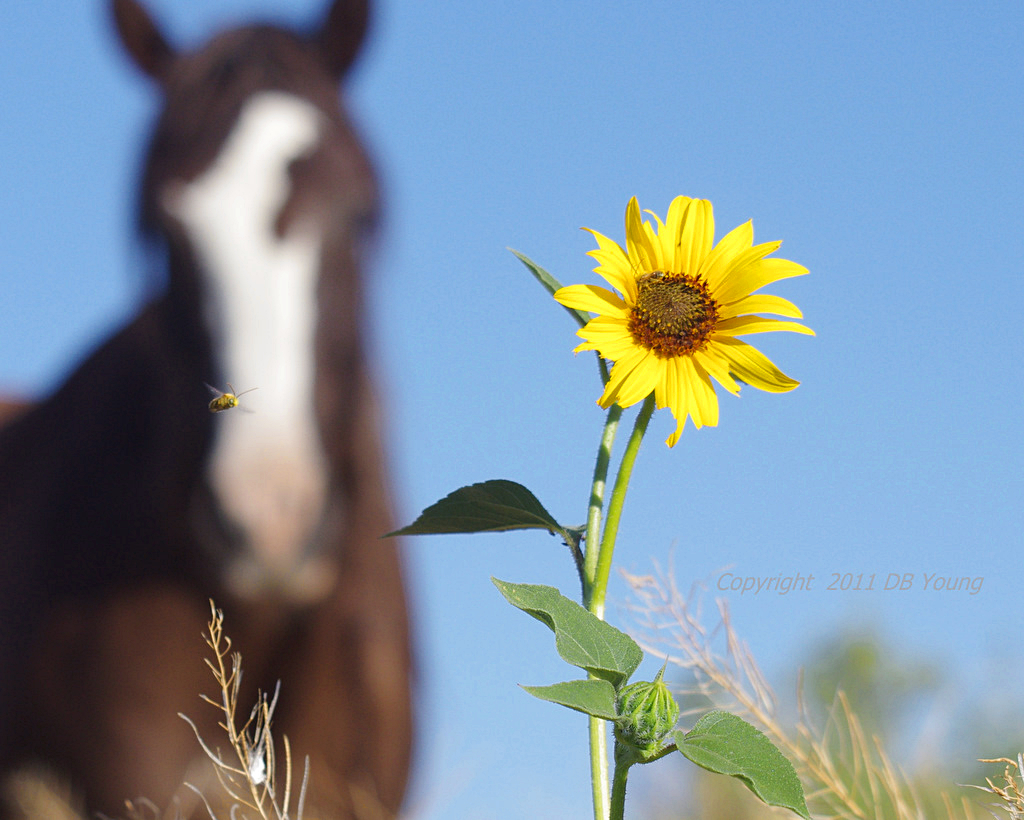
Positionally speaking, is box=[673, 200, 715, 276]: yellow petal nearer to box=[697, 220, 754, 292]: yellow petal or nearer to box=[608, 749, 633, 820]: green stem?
box=[697, 220, 754, 292]: yellow petal

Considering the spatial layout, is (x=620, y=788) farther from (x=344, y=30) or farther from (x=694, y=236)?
(x=344, y=30)

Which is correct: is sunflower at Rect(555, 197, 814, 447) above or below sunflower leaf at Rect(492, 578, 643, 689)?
above

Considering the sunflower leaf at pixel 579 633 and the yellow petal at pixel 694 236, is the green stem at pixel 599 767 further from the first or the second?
the yellow petal at pixel 694 236

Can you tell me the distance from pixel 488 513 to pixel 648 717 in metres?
0.12

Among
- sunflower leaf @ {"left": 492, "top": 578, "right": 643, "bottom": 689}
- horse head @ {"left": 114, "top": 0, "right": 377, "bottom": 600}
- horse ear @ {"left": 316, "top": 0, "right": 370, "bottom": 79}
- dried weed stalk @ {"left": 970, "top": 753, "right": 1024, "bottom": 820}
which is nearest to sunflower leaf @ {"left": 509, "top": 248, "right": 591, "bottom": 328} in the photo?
sunflower leaf @ {"left": 492, "top": 578, "right": 643, "bottom": 689}

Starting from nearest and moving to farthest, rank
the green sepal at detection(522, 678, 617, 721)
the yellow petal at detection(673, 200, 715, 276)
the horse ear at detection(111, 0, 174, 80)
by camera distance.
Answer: the green sepal at detection(522, 678, 617, 721) < the yellow petal at detection(673, 200, 715, 276) < the horse ear at detection(111, 0, 174, 80)

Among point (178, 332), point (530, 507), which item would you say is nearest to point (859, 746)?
point (530, 507)

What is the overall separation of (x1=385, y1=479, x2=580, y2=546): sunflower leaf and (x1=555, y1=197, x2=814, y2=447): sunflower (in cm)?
6

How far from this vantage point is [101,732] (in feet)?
6.07

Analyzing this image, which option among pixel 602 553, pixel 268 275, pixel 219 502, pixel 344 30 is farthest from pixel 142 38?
pixel 602 553

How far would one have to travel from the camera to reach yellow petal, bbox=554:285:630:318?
0.37 m

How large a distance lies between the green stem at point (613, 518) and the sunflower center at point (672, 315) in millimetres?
32

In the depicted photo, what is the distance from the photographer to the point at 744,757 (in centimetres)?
32

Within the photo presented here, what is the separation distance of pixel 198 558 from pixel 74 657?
1.27 feet
